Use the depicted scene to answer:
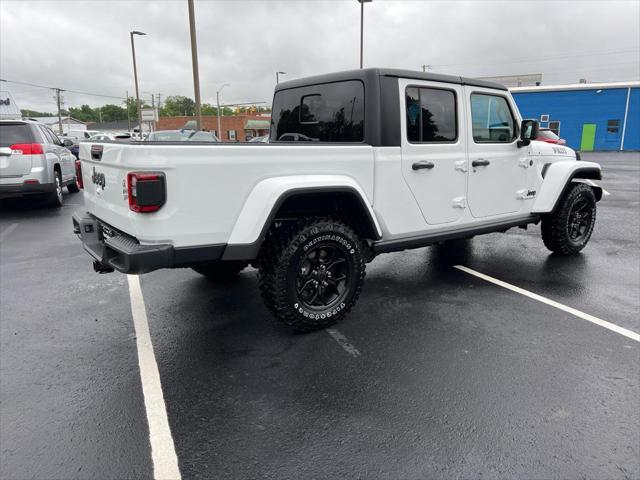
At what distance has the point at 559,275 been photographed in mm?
5086

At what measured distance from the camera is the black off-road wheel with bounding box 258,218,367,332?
3393 millimetres

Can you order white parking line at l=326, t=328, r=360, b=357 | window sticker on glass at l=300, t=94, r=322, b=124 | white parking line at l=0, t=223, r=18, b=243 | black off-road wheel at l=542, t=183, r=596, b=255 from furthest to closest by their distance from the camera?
1. white parking line at l=0, t=223, r=18, b=243
2. black off-road wheel at l=542, t=183, r=596, b=255
3. window sticker on glass at l=300, t=94, r=322, b=124
4. white parking line at l=326, t=328, r=360, b=357

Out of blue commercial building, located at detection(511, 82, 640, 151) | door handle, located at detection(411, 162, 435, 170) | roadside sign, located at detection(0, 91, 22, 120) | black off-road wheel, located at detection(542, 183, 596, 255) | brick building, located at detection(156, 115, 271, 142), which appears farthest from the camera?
brick building, located at detection(156, 115, 271, 142)

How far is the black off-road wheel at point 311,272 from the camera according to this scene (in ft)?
11.1

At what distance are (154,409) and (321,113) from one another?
2.87 meters

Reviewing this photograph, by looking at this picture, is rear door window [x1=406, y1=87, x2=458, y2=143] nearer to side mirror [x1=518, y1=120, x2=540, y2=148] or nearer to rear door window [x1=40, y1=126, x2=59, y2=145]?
side mirror [x1=518, y1=120, x2=540, y2=148]

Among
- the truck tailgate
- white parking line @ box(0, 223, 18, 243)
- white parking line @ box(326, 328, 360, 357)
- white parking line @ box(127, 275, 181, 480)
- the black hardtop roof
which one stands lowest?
white parking line @ box(127, 275, 181, 480)

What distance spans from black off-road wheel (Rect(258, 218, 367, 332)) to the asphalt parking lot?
20cm

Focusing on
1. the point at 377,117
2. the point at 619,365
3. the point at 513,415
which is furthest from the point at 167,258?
the point at 619,365

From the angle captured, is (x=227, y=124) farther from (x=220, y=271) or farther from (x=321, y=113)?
(x=321, y=113)

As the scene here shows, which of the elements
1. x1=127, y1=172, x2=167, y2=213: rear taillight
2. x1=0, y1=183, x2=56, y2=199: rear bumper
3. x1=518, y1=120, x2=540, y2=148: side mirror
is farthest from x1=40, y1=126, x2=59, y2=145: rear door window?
x1=518, y1=120, x2=540, y2=148: side mirror

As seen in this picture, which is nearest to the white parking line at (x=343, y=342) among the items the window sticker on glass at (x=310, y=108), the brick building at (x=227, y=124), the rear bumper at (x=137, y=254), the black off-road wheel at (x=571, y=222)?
the rear bumper at (x=137, y=254)

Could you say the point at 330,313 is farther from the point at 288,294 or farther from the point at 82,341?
the point at 82,341

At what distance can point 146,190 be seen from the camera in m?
2.75
